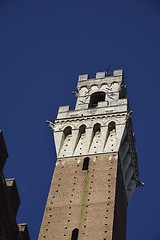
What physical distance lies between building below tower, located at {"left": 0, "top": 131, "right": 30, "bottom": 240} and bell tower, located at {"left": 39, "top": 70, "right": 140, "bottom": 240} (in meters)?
7.47

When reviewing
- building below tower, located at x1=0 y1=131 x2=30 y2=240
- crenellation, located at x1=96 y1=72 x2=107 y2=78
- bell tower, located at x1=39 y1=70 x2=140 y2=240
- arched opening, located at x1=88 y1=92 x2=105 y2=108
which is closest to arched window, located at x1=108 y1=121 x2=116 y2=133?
bell tower, located at x1=39 y1=70 x2=140 y2=240

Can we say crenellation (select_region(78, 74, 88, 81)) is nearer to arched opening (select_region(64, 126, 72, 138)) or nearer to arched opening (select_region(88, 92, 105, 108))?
arched opening (select_region(88, 92, 105, 108))

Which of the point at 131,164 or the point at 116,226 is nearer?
the point at 116,226

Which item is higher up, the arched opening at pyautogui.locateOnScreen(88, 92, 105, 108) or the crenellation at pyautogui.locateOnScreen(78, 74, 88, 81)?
the crenellation at pyautogui.locateOnScreen(78, 74, 88, 81)

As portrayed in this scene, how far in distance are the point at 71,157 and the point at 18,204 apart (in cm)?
1137

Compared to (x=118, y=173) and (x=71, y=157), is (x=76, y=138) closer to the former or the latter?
(x=71, y=157)

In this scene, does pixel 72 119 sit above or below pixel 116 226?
above

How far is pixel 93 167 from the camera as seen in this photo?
2869cm

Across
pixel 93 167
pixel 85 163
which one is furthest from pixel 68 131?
pixel 93 167

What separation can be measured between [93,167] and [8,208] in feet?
38.1

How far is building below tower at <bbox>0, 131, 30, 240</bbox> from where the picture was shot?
17167 millimetres

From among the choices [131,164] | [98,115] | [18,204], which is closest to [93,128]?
[98,115]

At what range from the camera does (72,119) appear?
3256 cm

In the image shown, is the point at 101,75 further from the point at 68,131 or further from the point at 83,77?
the point at 68,131
